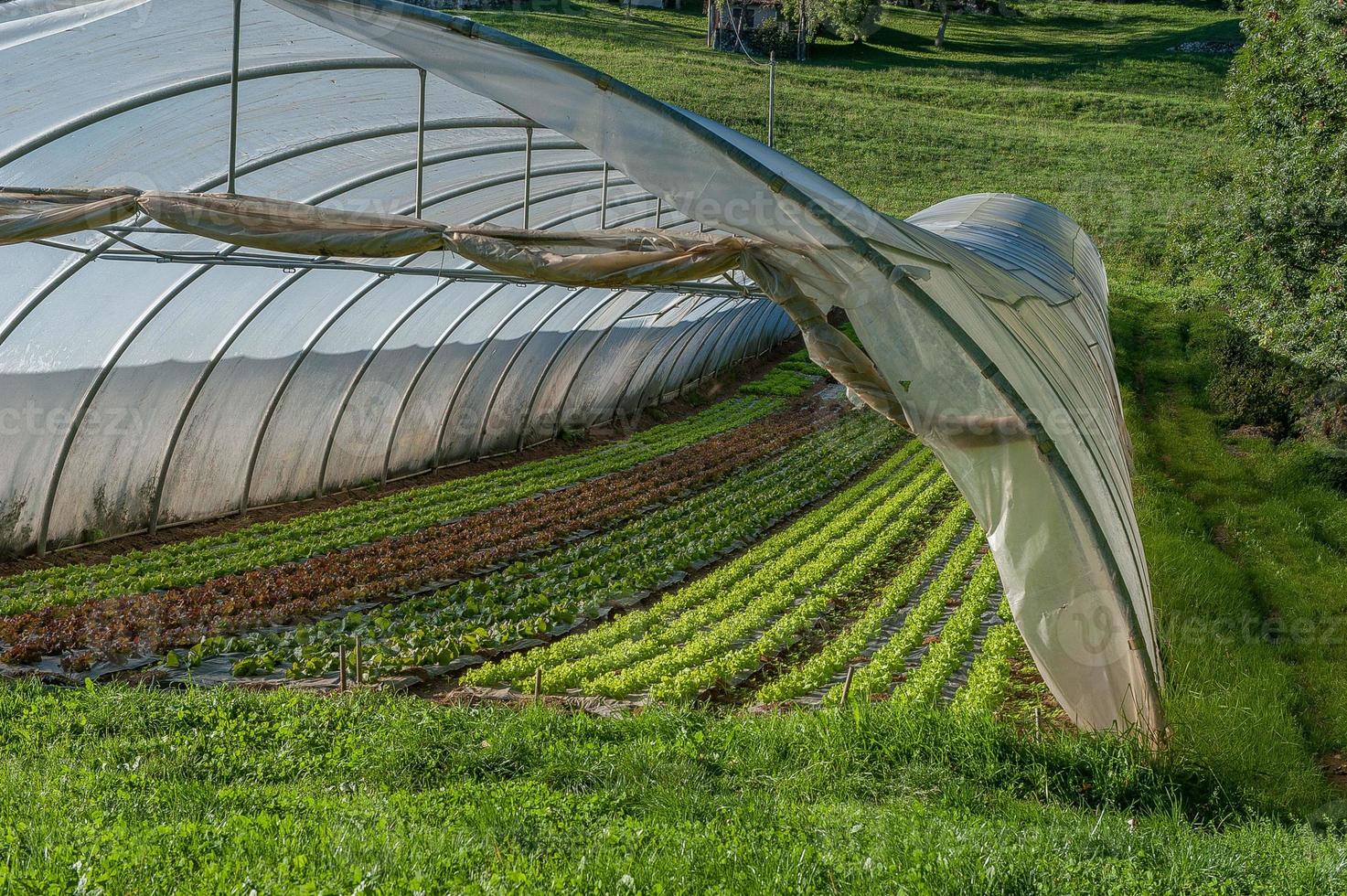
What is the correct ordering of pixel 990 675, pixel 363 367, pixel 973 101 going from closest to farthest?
pixel 990 675
pixel 363 367
pixel 973 101

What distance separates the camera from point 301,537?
35.8 feet

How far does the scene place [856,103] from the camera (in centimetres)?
5438

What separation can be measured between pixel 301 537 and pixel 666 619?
175 inches

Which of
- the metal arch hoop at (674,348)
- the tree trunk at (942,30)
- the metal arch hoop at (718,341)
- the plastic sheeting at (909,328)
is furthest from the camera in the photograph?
the tree trunk at (942,30)

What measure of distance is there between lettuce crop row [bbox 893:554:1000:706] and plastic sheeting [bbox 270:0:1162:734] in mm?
1113

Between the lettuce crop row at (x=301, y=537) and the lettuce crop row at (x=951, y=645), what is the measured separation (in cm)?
622

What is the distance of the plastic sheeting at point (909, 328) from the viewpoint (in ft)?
17.6

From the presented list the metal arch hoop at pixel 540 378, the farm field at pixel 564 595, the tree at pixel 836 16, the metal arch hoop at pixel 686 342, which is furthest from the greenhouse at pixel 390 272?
the tree at pixel 836 16

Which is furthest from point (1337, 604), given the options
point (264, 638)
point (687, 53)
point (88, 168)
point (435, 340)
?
point (687, 53)

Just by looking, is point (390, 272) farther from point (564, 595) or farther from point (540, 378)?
point (540, 378)

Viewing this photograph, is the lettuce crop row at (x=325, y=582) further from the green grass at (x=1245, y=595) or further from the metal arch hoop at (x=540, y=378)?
the green grass at (x=1245, y=595)

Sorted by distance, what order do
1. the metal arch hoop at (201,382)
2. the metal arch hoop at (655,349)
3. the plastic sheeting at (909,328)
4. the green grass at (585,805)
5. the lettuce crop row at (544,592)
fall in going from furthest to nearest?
the metal arch hoop at (655,349) < the metal arch hoop at (201,382) < the lettuce crop row at (544,592) < the plastic sheeting at (909,328) < the green grass at (585,805)

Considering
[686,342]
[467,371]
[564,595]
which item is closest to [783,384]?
[686,342]

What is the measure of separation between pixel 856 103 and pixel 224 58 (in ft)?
171
